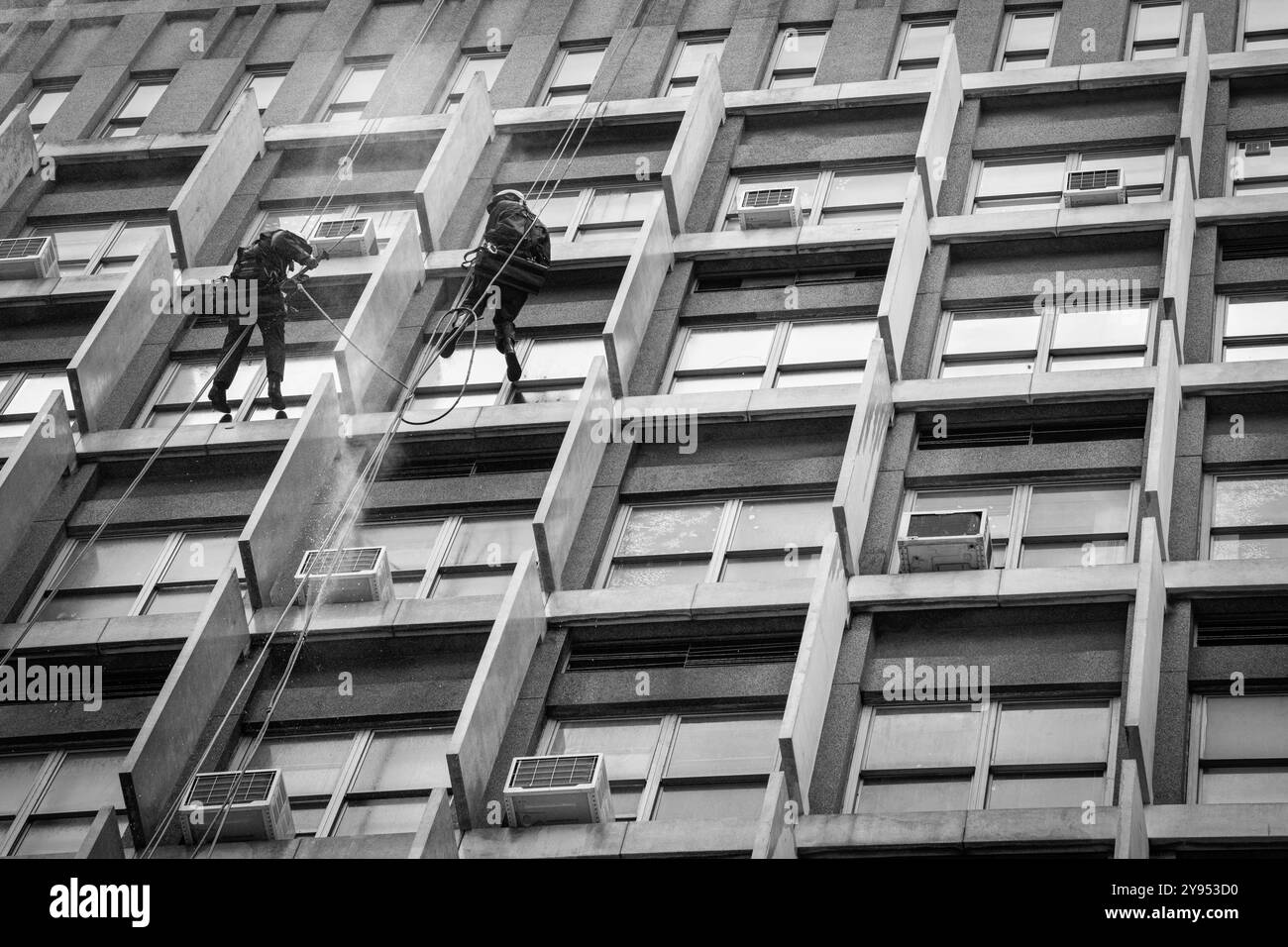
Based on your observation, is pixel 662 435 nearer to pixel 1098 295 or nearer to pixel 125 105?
pixel 1098 295

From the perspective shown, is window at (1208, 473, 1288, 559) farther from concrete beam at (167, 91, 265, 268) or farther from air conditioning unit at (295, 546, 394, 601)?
concrete beam at (167, 91, 265, 268)

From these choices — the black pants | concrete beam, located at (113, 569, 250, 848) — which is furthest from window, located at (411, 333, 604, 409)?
concrete beam, located at (113, 569, 250, 848)

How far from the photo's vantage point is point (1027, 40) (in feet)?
91.1

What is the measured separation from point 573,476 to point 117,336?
650 centimetres

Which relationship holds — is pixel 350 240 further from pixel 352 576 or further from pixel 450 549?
pixel 352 576

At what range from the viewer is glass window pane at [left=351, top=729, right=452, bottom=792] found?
762 inches

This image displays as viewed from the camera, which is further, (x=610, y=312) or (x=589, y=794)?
(x=610, y=312)

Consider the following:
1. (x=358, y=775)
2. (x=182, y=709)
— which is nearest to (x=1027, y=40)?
(x=358, y=775)

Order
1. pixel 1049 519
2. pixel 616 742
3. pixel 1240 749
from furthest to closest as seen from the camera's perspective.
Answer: pixel 1049 519 < pixel 616 742 < pixel 1240 749

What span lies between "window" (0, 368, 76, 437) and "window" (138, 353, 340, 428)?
3.52 ft

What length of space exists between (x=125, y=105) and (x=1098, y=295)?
15.3 metres

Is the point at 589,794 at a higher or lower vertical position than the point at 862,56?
lower
